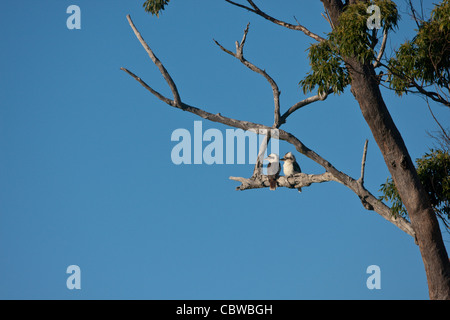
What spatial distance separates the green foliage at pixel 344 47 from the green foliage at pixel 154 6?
→ 4.71 metres

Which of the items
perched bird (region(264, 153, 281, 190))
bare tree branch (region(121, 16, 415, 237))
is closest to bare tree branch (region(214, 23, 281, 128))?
bare tree branch (region(121, 16, 415, 237))

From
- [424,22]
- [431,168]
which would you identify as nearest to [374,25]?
[424,22]

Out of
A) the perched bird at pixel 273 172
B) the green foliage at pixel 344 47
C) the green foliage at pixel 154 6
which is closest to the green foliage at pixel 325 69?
the green foliage at pixel 344 47

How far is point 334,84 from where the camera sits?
1136 centimetres

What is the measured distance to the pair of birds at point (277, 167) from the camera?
43.8ft

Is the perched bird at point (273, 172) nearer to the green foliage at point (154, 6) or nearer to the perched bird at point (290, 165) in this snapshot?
the perched bird at point (290, 165)

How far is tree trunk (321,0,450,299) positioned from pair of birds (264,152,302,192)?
8.60 feet

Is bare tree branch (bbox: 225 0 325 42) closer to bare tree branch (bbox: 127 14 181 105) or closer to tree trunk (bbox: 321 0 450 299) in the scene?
tree trunk (bbox: 321 0 450 299)

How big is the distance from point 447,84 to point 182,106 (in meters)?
5.28
